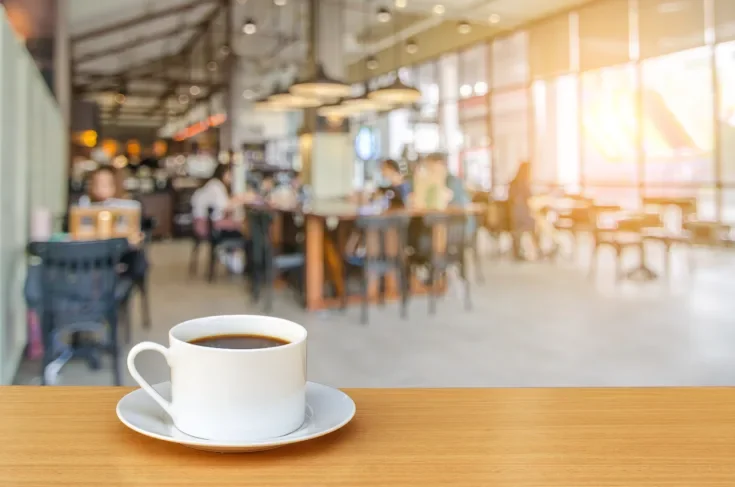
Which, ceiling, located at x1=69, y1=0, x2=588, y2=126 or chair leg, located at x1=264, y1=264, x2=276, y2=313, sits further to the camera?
ceiling, located at x1=69, y1=0, x2=588, y2=126

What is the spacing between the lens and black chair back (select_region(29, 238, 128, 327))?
12.0ft

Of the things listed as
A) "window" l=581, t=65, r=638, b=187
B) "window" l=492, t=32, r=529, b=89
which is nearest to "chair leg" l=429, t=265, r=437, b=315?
"window" l=581, t=65, r=638, b=187

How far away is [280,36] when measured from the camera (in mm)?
17031

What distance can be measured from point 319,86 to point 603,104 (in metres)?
7.53

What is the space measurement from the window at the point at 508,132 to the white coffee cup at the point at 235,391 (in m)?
14.8

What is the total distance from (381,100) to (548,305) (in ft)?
12.0

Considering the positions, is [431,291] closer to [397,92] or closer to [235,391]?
[397,92]

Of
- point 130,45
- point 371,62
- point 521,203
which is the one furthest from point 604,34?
point 130,45

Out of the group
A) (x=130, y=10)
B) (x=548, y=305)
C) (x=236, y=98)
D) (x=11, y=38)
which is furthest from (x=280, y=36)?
(x=11, y=38)

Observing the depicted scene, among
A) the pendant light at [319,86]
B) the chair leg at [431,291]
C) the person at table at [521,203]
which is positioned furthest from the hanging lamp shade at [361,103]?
the chair leg at [431,291]

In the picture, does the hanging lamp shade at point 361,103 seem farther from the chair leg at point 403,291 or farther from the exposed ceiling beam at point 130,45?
the exposed ceiling beam at point 130,45

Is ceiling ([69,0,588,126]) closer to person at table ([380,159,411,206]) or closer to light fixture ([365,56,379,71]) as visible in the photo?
light fixture ([365,56,379,71])

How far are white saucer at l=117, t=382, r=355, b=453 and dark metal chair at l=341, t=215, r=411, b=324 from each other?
5424mm

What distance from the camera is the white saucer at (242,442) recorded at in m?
0.57
